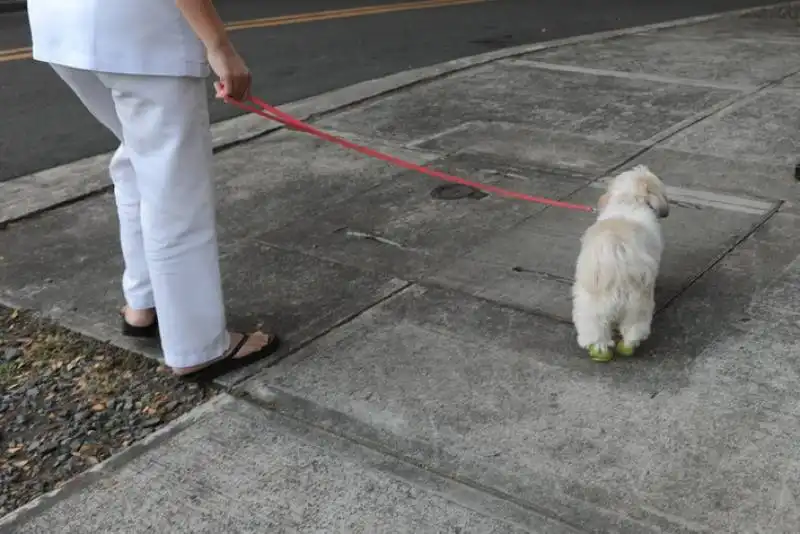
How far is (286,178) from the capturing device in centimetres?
602

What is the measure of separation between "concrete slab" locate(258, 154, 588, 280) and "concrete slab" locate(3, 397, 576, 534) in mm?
1573

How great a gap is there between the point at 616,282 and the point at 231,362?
5.22ft

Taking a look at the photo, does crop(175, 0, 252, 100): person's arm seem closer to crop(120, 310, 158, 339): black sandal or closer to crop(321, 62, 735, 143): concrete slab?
crop(120, 310, 158, 339): black sandal

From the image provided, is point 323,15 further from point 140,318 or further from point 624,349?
point 624,349


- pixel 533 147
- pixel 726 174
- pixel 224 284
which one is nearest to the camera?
pixel 224 284

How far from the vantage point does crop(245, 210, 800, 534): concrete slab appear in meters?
2.89

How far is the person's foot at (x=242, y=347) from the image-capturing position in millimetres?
3586

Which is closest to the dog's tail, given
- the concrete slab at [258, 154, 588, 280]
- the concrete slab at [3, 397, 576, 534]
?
the concrete slab at [3, 397, 576, 534]

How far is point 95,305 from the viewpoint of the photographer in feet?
14.0

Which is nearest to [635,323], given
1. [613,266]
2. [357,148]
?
[613,266]

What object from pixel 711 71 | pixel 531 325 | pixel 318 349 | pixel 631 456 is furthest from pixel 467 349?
pixel 711 71

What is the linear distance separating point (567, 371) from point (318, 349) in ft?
3.46

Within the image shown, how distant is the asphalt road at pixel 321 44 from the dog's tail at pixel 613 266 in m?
4.40

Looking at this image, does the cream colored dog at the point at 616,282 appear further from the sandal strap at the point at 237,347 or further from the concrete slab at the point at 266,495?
the sandal strap at the point at 237,347
